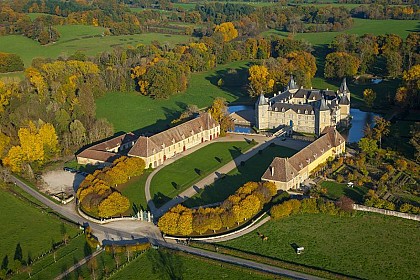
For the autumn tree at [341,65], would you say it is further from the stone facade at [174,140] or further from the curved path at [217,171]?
the stone facade at [174,140]

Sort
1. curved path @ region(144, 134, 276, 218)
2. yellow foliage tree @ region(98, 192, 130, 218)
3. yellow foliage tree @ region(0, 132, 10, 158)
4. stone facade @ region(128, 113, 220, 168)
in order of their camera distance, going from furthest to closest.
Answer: yellow foliage tree @ region(0, 132, 10, 158) → stone facade @ region(128, 113, 220, 168) → curved path @ region(144, 134, 276, 218) → yellow foliage tree @ region(98, 192, 130, 218)

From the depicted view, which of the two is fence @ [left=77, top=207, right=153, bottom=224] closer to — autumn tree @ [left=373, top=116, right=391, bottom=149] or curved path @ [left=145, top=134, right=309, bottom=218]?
curved path @ [left=145, top=134, right=309, bottom=218]

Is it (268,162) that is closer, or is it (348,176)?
(348,176)

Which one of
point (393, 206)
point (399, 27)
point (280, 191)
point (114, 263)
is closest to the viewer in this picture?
point (114, 263)

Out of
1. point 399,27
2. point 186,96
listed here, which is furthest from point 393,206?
point 399,27

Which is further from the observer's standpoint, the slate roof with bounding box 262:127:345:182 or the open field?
the open field

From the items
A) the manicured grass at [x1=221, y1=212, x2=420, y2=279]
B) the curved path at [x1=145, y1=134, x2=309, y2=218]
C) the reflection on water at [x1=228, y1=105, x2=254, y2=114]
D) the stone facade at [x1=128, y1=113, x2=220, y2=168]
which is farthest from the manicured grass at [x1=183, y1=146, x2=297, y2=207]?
the reflection on water at [x1=228, y1=105, x2=254, y2=114]

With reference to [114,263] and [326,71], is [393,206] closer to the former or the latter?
[114,263]
